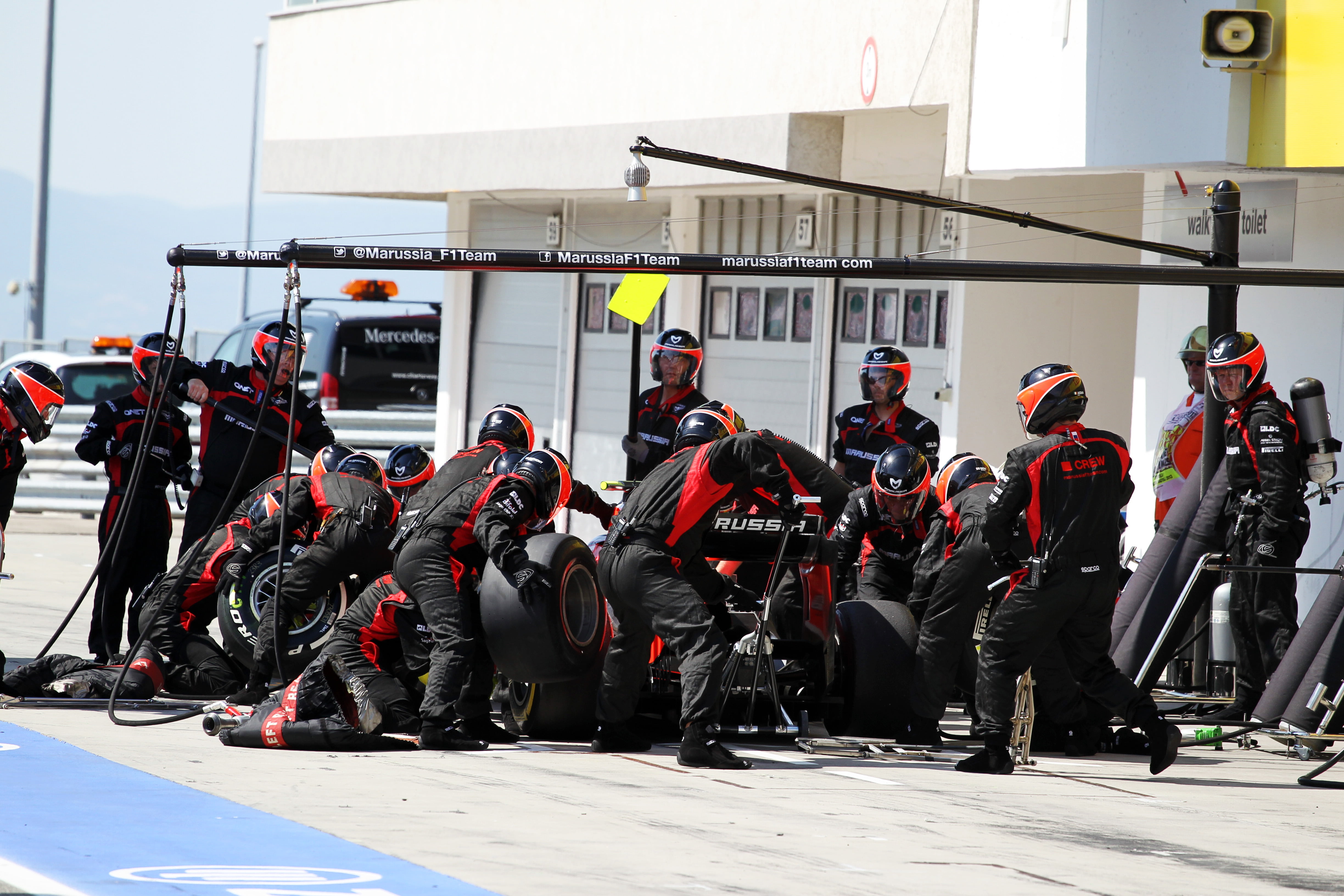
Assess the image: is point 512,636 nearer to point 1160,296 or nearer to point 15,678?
point 15,678

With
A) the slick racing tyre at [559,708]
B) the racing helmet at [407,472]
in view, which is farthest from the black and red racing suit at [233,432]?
the slick racing tyre at [559,708]

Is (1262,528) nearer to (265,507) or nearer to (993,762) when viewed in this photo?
(993,762)

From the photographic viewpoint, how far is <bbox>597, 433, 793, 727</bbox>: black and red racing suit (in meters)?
8.09

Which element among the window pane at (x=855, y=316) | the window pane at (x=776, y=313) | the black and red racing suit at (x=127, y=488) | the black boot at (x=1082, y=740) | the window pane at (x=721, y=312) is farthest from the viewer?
the window pane at (x=721, y=312)

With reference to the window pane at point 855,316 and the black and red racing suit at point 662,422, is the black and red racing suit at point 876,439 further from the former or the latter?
the window pane at point 855,316

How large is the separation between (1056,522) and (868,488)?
141cm

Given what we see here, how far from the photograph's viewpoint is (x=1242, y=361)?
9.51m

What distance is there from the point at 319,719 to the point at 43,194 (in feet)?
83.4

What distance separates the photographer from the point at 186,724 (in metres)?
8.88

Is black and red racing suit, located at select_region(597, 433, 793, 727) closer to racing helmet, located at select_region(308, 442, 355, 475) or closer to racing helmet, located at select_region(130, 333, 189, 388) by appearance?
racing helmet, located at select_region(308, 442, 355, 475)

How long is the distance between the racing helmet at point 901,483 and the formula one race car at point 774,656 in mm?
490

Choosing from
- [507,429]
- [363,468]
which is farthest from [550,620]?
[363,468]

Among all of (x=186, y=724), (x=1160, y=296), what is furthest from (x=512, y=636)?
(x=1160, y=296)

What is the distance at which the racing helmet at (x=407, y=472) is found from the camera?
32.1 ft
